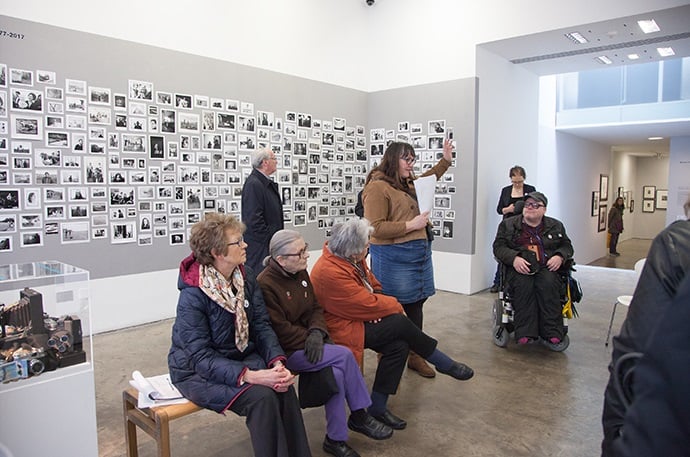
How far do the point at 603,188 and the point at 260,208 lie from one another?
11.7 m

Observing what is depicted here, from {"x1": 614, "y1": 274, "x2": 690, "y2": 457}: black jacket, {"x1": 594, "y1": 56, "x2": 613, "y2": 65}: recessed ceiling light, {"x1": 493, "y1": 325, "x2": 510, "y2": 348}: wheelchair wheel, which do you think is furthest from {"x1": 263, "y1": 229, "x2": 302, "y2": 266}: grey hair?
{"x1": 594, "y1": 56, "x2": 613, "y2": 65}: recessed ceiling light

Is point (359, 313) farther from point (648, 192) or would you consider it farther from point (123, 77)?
point (648, 192)

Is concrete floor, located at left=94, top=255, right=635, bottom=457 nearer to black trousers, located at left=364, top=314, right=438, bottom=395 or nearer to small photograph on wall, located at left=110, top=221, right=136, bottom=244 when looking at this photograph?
black trousers, located at left=364, top=314, right=438, bottom=395

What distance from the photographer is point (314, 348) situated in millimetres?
2605

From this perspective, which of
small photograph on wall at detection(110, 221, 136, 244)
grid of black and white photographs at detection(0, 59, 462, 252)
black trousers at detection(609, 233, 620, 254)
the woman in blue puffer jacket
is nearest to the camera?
the woman in blue puffer jacket

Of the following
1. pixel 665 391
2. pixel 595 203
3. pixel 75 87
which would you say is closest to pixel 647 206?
pixel 595 203

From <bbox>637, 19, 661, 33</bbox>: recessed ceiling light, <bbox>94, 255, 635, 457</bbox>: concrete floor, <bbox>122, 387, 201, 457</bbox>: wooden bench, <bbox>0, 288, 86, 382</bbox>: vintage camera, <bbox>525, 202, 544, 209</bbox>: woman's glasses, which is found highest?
<bbox>637, 19, 661, 33</bbox>: recessed ceiling light

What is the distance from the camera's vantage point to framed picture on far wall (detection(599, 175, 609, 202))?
13.1 m

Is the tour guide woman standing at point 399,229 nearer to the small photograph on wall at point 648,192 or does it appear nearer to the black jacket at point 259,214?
the black jacket at point 259,214

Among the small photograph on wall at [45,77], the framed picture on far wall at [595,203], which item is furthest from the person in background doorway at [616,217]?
the small photograph on wall at [45,77]

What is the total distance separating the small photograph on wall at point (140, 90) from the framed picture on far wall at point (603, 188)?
11588 mm

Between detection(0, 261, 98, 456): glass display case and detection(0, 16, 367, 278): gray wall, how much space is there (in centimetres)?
239

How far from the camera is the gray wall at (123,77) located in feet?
13.9

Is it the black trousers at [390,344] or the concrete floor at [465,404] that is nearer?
the concrete floor at [465,404]
